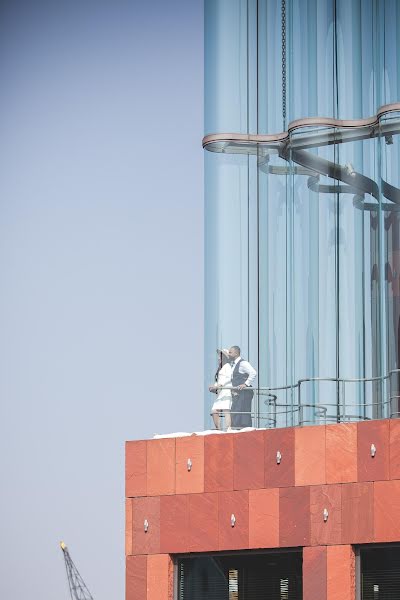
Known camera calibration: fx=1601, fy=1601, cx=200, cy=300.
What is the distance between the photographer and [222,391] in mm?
28469

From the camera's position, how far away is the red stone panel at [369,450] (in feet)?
81.1

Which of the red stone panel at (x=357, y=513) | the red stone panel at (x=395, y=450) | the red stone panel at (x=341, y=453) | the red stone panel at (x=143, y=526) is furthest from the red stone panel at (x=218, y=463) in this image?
the red stone panel at (x=395, y=450)

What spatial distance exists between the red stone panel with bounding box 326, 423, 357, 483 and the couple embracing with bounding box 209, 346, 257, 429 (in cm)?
293

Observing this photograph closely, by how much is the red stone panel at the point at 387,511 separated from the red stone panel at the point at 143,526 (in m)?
4.17

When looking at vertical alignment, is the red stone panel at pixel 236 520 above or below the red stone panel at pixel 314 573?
above

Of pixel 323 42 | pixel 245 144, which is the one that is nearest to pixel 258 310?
pixel 245 144

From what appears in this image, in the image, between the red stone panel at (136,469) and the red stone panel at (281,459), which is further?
the red stone panel at (136,469)

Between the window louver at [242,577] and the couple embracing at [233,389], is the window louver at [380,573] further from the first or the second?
the couple embracing at [233,389]

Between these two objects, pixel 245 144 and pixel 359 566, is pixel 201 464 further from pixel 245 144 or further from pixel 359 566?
pixel 245 144

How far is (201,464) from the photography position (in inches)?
1052

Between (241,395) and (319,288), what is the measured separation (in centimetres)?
235

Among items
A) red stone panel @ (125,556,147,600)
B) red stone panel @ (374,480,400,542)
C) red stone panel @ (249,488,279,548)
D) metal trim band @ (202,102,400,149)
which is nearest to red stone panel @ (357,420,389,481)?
red stone panel @ (374,480,400,542)

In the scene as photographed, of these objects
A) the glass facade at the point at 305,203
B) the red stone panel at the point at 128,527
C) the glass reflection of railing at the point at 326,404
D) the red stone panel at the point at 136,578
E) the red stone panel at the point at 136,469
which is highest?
the glass facade at the point at 305,203

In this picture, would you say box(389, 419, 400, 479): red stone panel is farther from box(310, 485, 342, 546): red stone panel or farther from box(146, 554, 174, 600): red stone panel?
box(146, 554, 174, 600): red stone panel
